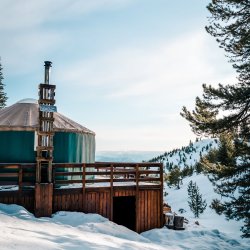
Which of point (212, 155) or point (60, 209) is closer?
point (60, 209)

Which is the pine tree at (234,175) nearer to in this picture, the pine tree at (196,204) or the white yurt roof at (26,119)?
the white yurt roof at (26,119)

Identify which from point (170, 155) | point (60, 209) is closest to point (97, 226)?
point (60, 209)

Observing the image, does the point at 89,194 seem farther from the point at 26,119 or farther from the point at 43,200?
the point at 26,119

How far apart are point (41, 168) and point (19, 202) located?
1.33 m

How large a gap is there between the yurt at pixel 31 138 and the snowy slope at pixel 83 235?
A: 332 centimetres

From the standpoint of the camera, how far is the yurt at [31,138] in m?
13.3

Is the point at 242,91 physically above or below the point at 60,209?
above

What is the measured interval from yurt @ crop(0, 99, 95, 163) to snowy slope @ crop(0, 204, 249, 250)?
332 centimetres

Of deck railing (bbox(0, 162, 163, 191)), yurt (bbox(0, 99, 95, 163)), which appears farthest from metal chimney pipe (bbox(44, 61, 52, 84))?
deck railing (bbox(0, 162, 163, 191))

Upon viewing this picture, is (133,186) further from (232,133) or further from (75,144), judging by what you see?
(232,133)

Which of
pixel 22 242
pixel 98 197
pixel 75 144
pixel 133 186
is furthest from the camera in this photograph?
pixel 75 144

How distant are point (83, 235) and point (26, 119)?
22.6 ft

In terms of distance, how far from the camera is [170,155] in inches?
5364

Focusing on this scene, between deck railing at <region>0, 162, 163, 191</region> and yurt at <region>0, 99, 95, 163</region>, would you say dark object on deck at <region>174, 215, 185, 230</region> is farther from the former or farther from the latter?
yurt at <region>0, 99, 95, 163</region>
